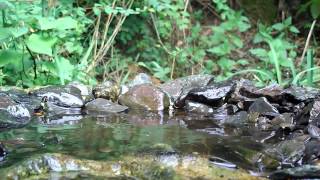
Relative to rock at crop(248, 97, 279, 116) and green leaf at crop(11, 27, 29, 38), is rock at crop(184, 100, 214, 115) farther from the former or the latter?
green leaf at crop(11, 27, 29, 38)

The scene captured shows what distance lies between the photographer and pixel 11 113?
2.45m

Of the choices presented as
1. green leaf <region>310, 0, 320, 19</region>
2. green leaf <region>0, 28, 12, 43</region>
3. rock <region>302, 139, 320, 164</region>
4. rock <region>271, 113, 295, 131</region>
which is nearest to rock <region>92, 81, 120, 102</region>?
green leaf <region>0, 28, 12, 43</region>

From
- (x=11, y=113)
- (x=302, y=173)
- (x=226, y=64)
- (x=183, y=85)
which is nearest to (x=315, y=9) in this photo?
(x=226, y=64)

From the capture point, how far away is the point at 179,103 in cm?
298

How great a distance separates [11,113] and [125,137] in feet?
2.05

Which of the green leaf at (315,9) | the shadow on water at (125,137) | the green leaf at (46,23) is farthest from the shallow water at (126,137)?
the green leaf at (315,9)

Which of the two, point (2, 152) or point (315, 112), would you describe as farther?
point (315, 112)

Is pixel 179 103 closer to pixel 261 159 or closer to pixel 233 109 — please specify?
pixel 233 109

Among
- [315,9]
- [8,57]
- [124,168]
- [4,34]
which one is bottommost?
[124,168]

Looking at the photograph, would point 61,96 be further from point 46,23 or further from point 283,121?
point 283,121

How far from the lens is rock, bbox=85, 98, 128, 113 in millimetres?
2832

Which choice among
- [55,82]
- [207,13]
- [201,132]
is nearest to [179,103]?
[201,132]

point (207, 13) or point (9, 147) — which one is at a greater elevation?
point (207, 13)

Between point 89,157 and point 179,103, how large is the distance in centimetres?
118
